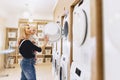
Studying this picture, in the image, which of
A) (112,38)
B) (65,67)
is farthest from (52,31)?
(112,38)

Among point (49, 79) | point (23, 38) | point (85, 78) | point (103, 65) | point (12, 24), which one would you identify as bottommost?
point (49, 79)

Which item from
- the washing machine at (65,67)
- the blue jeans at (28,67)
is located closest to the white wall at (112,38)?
the washing machine at (65,67)

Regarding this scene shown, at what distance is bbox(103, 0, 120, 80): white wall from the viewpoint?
2.71ft

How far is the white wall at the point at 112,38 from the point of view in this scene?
0.83 meters

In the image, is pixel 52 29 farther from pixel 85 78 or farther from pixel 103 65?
pixel 103 65

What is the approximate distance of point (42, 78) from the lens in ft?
15.3

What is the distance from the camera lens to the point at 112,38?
0.89 metres

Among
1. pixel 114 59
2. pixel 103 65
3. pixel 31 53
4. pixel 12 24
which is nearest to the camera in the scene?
pixel 114 59

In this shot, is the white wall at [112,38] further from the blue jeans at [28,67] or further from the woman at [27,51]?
the blue jeans at [28,67]

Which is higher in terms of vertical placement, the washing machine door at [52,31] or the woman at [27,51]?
the washing machine door at [52,31]

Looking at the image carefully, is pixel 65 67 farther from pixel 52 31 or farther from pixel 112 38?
pixel 112 38

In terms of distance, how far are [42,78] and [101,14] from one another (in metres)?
3.96

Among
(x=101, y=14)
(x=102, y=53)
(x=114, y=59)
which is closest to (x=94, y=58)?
(x=102, y=53)

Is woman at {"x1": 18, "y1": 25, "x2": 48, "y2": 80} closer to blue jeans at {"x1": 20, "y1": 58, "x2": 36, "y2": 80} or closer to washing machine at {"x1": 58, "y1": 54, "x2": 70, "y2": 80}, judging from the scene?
blue jeans at {"x1": 20, "y1": 58, "x2": 36, "y2": 80}
